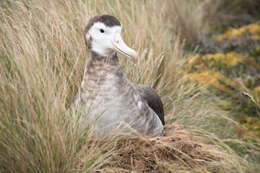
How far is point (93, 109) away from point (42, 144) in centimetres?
36

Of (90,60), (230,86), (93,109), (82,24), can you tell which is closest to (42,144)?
(93,109)

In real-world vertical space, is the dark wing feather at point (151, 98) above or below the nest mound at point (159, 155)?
above

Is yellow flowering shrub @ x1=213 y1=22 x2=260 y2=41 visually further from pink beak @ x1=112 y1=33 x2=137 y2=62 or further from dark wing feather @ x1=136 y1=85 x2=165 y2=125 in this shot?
pink beak @ x1=112 y1=33 x2=137 y2=62

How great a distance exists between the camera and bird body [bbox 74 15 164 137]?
6.40ft

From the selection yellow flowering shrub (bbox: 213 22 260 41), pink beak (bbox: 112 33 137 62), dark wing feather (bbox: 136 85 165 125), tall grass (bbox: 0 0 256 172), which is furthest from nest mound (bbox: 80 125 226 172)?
yellow flowering shrub (bbox: 213 22 260 41)

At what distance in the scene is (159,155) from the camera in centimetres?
209

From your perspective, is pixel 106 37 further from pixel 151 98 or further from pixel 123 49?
pixel 151 98

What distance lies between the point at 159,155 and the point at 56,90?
63cm

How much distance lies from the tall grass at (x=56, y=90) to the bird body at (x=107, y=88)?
9cm

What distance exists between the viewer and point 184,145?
219 cm

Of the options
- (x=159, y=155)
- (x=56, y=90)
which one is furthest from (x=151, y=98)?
(x=56, y=90)

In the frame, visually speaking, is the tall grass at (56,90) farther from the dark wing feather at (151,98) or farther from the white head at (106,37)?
the dark wing feather at (151,98)

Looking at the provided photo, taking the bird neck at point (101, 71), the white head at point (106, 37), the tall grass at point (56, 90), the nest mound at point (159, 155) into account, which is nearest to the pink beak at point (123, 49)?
the white head at point (106, 37)

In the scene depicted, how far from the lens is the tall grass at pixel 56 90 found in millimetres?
1695
